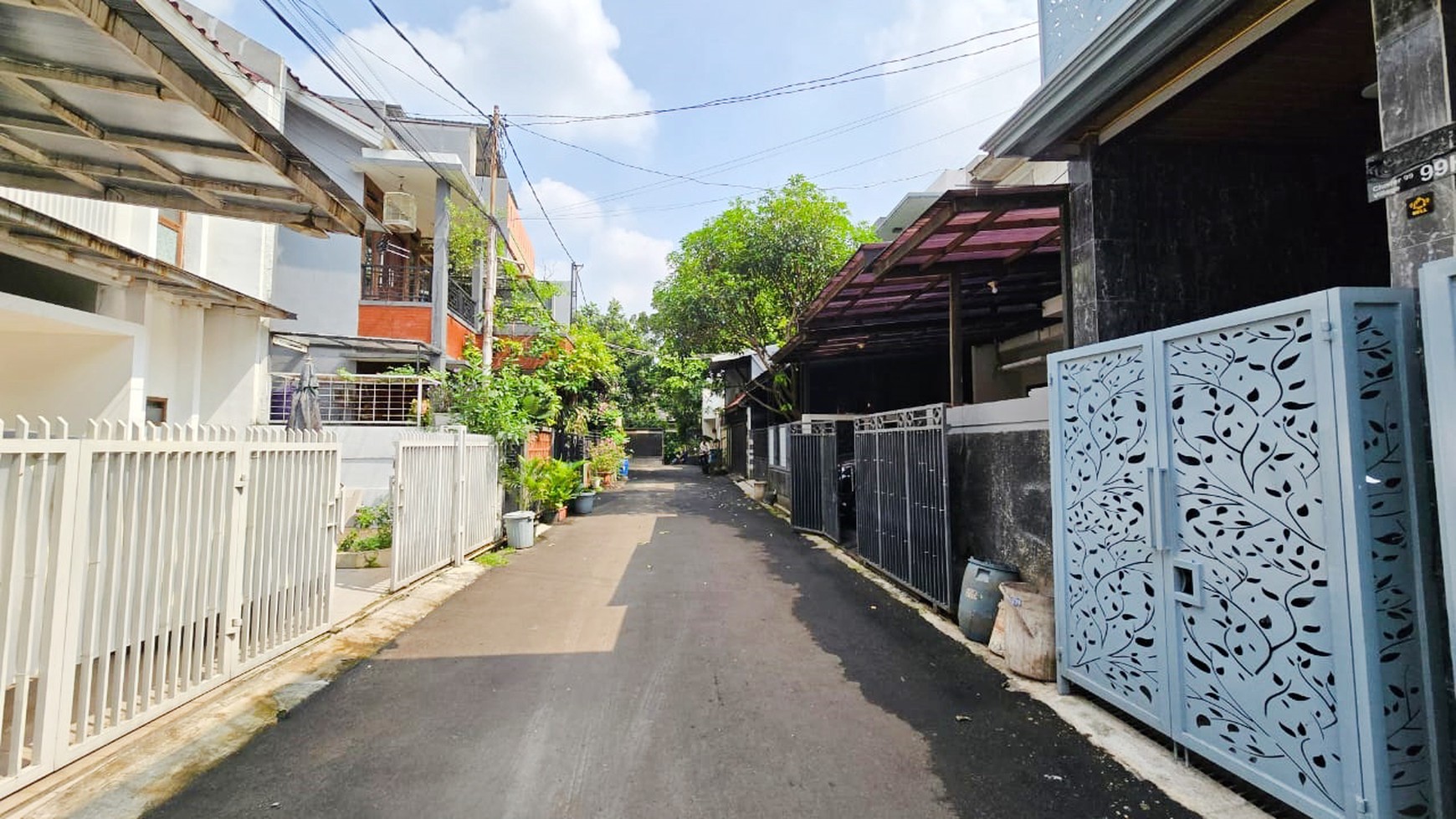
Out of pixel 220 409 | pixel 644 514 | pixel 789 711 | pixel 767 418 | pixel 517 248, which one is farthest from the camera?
pixel 767 418

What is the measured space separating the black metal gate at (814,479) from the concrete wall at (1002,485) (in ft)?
11.7

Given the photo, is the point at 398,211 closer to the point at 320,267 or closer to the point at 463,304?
the point at 320,267

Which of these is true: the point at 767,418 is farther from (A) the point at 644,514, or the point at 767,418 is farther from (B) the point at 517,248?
(B) the point at 517,248

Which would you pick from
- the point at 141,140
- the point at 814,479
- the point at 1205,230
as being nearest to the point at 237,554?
the point at 141,140

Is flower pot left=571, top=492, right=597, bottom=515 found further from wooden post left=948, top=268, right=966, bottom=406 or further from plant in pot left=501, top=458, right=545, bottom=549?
wooden post left=948, top=268, right=966, bottom=406

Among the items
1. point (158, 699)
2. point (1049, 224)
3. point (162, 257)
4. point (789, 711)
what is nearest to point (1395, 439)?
point (789, 711)

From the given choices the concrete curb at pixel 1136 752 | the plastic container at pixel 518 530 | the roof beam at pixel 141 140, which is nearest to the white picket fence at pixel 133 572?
the roof beam at pixel 141 140

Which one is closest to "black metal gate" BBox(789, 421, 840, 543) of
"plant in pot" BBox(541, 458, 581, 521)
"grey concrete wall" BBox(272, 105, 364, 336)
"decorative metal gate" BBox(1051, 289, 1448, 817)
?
"plant in pot" BBox(541, 458, 581, 521)

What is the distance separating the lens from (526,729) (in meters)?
3.19

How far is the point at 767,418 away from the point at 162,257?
1402 centimetres

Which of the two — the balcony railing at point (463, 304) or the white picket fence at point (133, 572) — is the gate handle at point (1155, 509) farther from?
the balcony railing at point (463, 304)

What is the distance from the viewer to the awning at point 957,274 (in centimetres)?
436

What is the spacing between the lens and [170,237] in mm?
7340

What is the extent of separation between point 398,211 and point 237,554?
839 cm
